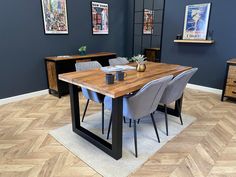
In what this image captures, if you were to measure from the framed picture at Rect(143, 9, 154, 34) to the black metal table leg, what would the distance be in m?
3.71

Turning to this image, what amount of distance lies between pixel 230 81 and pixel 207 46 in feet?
3.12

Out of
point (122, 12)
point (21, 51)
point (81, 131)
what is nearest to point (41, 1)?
point (21, 51)

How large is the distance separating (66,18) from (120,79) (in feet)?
8.74

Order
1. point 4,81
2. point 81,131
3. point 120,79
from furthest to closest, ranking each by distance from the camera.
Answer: point 4,81
point 81,131
point 120,79

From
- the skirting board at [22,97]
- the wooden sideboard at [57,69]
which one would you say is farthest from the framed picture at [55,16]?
the skirting board at [22,97]

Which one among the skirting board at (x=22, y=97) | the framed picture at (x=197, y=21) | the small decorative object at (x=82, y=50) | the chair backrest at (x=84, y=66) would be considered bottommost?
the skirting board at (x=22, y=97)

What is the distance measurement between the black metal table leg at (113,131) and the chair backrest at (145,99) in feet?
0.48

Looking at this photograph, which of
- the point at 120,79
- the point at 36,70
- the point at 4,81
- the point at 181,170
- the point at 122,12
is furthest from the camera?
the point at 122,12

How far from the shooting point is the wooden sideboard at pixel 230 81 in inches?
127

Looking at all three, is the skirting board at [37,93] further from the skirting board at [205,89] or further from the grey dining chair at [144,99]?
the grey dining chair at [144,99]

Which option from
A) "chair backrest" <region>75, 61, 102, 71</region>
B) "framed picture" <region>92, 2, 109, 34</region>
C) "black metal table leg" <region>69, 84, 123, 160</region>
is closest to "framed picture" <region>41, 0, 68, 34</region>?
"framed picture" <region>92, 2, 109, 34</region>

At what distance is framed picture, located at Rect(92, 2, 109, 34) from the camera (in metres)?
4.40

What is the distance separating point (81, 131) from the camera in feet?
7.38

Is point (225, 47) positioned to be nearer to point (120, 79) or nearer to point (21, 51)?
point (120, 79)
